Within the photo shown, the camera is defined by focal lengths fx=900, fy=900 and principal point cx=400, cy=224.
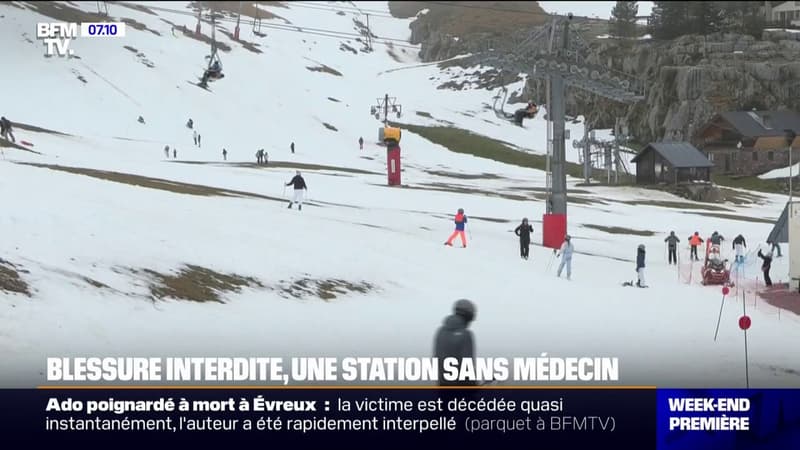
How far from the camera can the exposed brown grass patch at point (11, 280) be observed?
14906 millimetres

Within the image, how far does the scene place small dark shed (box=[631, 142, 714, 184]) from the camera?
7162cm

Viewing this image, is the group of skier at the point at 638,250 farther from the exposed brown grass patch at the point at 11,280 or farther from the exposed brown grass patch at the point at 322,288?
the exposed brown grass patch at the point at 11,280

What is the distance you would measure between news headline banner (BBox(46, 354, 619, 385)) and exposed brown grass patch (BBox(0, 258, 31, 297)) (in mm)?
3144

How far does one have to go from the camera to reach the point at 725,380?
1419cm

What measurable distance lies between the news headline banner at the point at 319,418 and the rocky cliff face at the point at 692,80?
48.3 m

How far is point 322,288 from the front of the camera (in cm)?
2055

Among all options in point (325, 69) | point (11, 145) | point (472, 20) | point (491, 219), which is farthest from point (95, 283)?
point (472, 20)

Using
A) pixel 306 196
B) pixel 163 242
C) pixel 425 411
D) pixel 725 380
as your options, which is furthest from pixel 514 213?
pixel 425 411

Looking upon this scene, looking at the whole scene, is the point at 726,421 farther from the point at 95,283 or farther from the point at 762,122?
the point at 762,122

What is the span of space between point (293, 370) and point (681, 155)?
212ft

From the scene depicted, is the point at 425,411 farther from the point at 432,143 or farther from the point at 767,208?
the point at 432,143

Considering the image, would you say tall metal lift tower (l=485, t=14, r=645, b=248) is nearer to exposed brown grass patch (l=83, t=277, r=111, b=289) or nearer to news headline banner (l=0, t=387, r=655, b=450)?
exposed brown grass patch (l=83, t=277, r=111, b=289)

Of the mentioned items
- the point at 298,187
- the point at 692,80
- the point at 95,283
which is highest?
the point at 692,80

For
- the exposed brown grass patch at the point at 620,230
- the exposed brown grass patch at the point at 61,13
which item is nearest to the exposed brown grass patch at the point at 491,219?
the exposed brown grass patch at the point at 620,230
